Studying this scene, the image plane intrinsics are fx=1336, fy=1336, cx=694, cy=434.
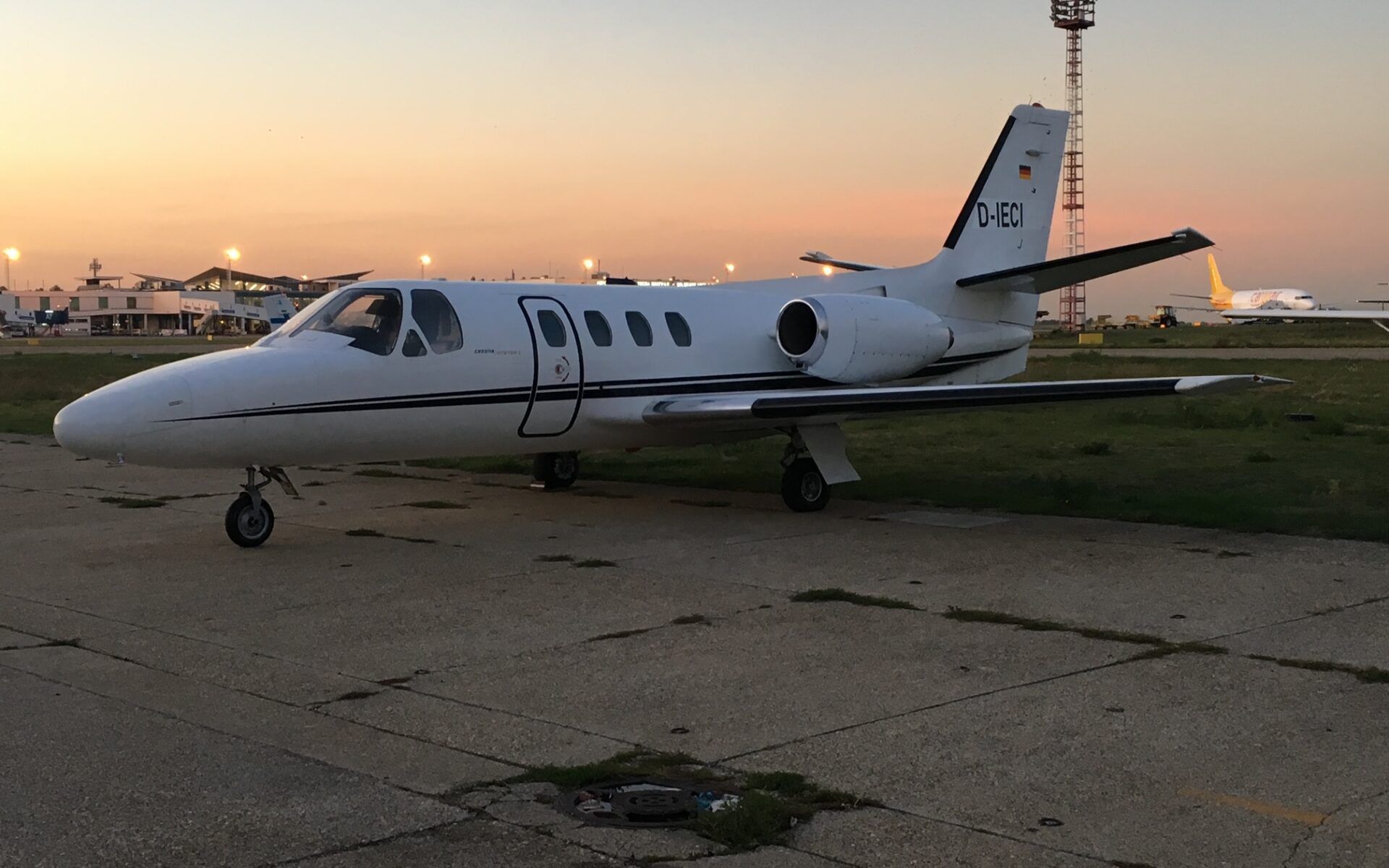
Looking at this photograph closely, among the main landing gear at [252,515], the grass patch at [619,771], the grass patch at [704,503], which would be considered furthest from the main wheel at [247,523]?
the grass patch at [619,771]

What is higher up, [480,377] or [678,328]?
[678,328]

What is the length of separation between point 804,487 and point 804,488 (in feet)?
0.05

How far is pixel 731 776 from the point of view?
18.3ft

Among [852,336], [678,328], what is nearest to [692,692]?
[678,328]

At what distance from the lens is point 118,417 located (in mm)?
10461

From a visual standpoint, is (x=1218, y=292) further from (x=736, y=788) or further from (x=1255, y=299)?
(x=736, y=788)

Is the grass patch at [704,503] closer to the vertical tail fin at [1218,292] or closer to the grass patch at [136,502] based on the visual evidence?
the grass patch at [136,502]

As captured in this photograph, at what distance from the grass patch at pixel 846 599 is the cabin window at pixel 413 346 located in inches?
179

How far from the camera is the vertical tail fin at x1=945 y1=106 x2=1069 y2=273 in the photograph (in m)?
17.0

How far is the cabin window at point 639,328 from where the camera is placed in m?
14.1

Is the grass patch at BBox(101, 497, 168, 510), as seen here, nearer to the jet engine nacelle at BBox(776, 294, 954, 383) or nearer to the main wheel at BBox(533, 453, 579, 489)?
the main wheel at BBox(533, 453, 579, 489)

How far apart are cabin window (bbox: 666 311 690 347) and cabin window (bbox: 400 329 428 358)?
3219 mm

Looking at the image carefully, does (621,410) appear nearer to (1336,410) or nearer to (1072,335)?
(1336,410)

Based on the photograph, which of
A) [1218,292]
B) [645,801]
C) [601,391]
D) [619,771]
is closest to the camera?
[645,801]
